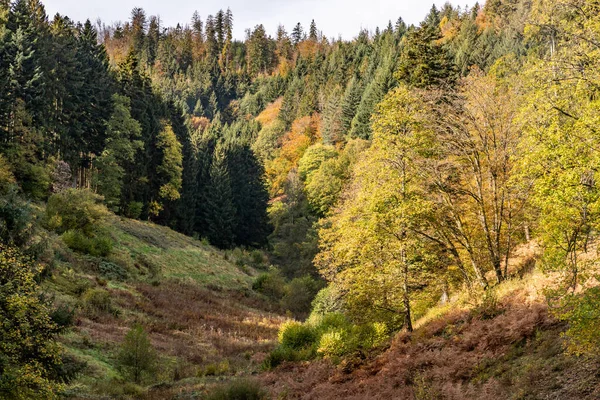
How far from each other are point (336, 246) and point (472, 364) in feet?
21.8

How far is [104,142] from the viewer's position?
148 ft

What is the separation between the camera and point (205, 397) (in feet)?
45.6

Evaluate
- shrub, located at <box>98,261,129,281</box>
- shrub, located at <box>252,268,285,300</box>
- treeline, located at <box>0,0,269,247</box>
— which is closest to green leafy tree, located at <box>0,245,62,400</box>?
shrub, located at <box>98,261,129,281</box>

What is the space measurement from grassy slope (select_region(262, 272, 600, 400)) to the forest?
82 millimetres

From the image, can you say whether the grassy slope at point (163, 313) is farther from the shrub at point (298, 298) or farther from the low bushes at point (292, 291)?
the shrub at point (298, 298)

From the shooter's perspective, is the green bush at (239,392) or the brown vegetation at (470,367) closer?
the brown vegetation at (470,367)

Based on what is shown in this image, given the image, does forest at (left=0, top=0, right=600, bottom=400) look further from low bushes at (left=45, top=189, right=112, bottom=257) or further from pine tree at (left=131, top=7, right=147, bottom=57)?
pine tree at (left=131, top=7, right=147, bottom=57)

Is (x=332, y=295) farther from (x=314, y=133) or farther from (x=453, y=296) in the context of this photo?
(x=314, y=133)

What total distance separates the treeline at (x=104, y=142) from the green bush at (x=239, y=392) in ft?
82.6

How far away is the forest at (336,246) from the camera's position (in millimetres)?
9023

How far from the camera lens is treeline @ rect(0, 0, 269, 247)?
34781 mm

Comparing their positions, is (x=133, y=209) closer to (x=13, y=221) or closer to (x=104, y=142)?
(x=104, y=142)

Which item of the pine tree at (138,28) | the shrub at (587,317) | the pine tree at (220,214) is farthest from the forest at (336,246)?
the pine tree at (138,28)

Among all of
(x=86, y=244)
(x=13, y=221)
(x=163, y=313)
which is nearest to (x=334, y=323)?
(x=163, y=313)
